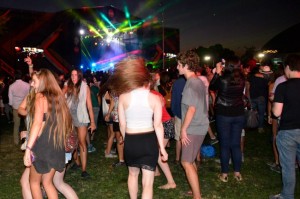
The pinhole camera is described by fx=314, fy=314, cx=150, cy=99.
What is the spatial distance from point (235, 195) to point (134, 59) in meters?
2.95

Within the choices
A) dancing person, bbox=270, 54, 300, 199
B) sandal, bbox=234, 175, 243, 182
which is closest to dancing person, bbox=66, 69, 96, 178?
sandal, bbox=234, 175, 243, 182

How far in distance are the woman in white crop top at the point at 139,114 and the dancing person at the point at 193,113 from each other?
2.49 feet

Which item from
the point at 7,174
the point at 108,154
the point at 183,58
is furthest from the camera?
the point at 108,154

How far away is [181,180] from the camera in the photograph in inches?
230

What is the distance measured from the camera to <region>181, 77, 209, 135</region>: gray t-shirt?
14.0ft

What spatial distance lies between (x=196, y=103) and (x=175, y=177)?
2255 millimetres

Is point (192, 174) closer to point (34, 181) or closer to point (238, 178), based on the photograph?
point (238, 178)

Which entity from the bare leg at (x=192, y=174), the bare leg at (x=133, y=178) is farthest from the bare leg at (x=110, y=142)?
the bare leg at (x=133, y=178)

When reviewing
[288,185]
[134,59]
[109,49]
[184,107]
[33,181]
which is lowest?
[288,185]

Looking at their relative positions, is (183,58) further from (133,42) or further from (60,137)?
(133,42)

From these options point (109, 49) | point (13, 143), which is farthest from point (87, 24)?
point (13, 143)

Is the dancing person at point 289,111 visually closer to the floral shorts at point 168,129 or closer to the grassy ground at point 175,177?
the grassy ground at point 175,177

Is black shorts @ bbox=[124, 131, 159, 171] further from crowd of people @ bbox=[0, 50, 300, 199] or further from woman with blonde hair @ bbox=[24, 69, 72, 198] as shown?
woman with blonde hair @ bbox=[24, 69, 72, 198]

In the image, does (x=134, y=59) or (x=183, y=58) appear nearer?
(x=134, y=59)
